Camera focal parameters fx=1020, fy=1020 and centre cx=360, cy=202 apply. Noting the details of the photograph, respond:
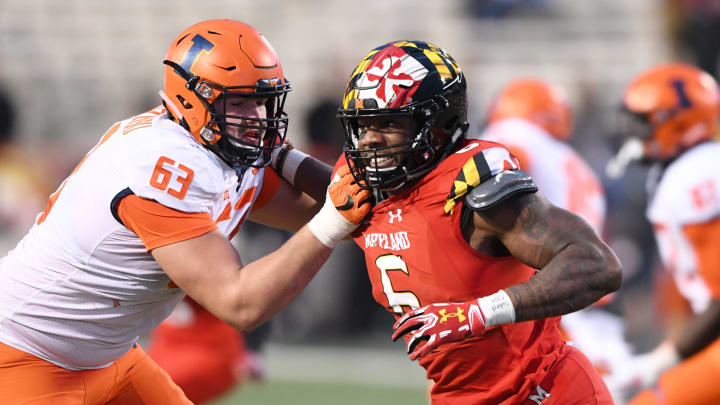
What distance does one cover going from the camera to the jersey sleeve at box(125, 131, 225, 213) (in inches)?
129

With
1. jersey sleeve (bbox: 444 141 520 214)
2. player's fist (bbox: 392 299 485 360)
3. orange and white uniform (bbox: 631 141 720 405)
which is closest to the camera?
player's fist (bbox: 392 299 485 360)

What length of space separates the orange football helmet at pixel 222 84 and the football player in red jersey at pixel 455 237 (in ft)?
1.28

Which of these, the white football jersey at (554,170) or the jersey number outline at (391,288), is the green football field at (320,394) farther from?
the jersey number outline at (391,288)

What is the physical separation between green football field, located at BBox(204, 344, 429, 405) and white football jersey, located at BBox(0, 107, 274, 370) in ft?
13.2

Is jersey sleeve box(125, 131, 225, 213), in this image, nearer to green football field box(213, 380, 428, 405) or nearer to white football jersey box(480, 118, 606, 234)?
white football jersey box(480, 118, 606, 234)

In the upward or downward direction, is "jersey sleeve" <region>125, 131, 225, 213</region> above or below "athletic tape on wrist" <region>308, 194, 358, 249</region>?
above

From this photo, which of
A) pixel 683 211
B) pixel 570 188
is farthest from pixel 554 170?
pixel 683 211

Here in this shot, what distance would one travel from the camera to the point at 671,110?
5496mm

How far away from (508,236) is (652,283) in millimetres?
7492

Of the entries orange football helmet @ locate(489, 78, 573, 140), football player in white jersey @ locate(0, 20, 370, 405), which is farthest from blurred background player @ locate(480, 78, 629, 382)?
football player in white jersey @ locate(0, 20, 370, 405)

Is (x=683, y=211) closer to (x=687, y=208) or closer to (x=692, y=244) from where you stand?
(x=687, y=208)

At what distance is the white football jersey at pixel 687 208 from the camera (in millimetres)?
4922

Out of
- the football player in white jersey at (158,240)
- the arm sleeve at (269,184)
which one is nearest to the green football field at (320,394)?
the arm sleeve at (269,184)

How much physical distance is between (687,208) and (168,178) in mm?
2765
